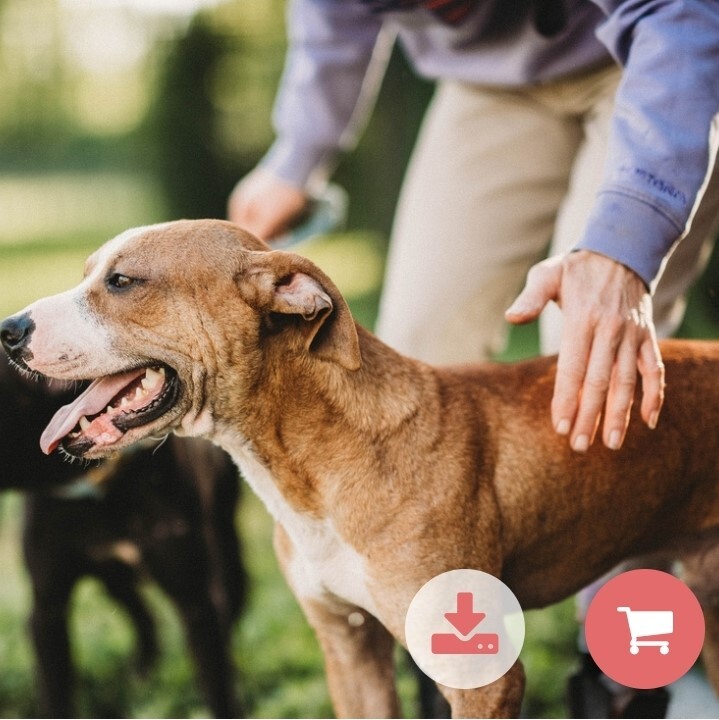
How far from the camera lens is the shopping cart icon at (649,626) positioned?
229 cm

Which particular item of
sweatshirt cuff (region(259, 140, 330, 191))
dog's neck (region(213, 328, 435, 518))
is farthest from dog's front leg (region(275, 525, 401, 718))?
sweatshirt cuff (region(259, 140, 330, 191))

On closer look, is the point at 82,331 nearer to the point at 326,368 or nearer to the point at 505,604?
the point at 326,368

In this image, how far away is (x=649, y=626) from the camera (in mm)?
2311

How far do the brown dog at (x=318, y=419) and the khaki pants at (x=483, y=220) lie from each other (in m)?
0.59

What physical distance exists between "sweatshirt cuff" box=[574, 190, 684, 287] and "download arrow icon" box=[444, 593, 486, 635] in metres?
0.79

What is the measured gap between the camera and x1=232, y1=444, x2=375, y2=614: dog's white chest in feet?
7.39

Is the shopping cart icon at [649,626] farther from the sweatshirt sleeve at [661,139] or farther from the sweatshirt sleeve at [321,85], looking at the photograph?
the sweatshirt sleeve at [321,85]

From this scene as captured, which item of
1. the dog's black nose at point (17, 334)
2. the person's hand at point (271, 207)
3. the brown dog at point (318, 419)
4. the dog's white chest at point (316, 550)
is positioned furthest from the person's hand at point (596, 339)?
Result: the person's hand at point (271, 207)

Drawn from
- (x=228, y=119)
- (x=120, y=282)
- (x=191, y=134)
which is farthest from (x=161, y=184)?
(x=120, y=282)

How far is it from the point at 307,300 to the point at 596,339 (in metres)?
0.60

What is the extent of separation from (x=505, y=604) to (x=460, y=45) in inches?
63.0

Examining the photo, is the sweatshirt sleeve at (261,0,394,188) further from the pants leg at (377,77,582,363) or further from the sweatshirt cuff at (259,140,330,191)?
the pants leg at (377,77,582,363)

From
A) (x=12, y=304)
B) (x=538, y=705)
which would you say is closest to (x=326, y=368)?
(x=538, y=705)

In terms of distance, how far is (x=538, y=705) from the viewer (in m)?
3.25
